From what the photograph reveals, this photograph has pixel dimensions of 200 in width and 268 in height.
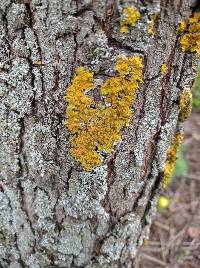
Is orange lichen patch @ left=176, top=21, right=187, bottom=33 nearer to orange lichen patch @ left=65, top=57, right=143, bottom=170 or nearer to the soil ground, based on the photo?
orange lichen patch @ left=65, top=57, right=143, bottom=170

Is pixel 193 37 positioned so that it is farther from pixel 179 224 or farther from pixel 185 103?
pixel 179 224

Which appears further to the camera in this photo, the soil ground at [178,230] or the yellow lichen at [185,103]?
the soil ground at [178,230]

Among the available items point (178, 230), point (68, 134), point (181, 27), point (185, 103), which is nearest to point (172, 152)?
point (185, 103)

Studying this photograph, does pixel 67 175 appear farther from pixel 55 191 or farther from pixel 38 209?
pixel 38 209

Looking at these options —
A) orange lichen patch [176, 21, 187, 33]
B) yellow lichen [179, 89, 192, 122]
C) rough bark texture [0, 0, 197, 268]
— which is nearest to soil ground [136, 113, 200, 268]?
rough bark texture [0, 0, 197, 268]

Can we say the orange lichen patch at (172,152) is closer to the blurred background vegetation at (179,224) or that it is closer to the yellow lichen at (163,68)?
the yellow lichen at (163,68)

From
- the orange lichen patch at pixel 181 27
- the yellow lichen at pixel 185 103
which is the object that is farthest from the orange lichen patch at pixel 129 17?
the yellow lichen at pixel 185 103
